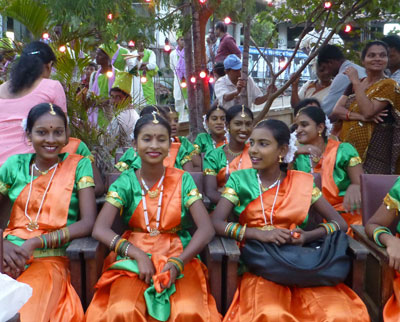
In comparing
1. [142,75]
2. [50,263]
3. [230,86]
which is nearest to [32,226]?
[50,263]

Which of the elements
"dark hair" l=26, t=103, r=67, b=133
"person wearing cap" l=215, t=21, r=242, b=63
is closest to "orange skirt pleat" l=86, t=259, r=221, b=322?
"dark hair" l=26, t=103, r=67, b=133

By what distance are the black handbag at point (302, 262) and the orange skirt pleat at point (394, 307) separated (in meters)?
0.28

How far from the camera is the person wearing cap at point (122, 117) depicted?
18.8 ft

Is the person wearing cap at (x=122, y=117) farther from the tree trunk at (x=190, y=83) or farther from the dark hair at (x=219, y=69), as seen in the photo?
the dark hair at (x=219, y=69)

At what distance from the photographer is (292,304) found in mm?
2904

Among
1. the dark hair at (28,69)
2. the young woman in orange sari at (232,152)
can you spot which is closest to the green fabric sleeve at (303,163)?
the young woman in orange sari at (232,152)

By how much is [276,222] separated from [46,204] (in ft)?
4.78

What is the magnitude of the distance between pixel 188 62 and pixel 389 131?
2.71 metres

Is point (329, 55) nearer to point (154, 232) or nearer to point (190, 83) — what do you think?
point (190, 83)

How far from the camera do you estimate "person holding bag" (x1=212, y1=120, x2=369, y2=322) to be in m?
2.80

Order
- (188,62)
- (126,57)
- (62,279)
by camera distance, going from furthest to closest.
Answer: (126,57), (188,62), (62,279)

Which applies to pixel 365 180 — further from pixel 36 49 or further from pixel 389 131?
pixel 36 49

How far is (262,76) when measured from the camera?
12.2 meters

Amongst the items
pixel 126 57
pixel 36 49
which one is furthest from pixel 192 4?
pixel 126 57
